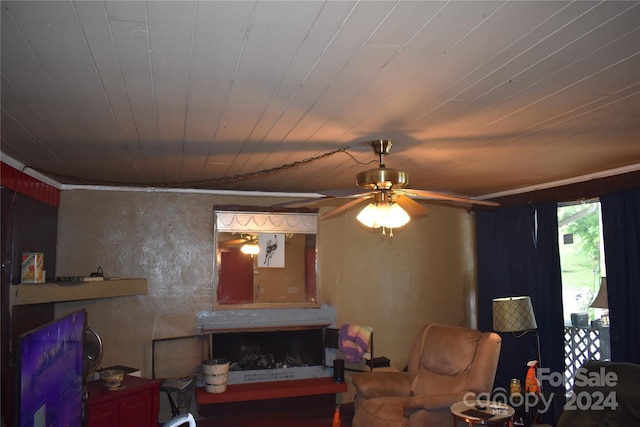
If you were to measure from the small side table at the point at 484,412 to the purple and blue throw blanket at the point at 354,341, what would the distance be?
1.52 meters

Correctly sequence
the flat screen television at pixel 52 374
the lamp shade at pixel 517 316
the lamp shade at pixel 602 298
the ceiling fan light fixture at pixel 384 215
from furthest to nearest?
the lamp shade at pixel 517 316
the lamp shade at pixel 602 298
the ceiling fan light fixture at pixel 384 215
the flat screen television at pixel 52 374

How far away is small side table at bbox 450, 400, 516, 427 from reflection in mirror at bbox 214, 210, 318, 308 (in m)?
2.07

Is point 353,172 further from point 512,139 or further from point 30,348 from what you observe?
point 30,348

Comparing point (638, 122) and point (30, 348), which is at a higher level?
point (638, 122)

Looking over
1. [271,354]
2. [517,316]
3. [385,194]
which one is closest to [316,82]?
[385,194]

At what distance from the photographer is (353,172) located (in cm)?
409

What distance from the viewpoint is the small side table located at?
3148 mm

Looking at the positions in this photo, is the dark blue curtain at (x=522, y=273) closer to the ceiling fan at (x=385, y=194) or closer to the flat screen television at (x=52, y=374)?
the ceiling fan at (x=385, y=194)

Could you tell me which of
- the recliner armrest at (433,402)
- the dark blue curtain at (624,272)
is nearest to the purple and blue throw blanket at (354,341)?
the recliner armrest at (433,402)

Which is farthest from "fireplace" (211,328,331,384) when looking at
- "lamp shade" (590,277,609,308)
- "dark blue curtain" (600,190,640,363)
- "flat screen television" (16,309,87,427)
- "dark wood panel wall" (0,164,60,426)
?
"dark blue curtain" (600,190,640,363)

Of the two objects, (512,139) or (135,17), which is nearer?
(135,17)

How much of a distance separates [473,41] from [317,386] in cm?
378

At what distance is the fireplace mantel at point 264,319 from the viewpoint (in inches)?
189

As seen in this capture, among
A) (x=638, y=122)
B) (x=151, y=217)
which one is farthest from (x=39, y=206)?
(x=638, y=122)
